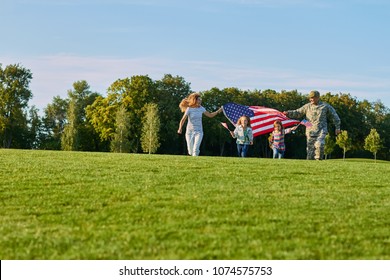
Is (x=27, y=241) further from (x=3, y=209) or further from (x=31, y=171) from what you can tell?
(x=31, y=171)

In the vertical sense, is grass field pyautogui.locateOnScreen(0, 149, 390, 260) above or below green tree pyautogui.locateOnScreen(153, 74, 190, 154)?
below

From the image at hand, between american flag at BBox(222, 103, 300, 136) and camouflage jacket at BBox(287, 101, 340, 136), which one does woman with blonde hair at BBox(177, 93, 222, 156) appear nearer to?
camouflage jacket at BBox(287, 101, 340, 136)

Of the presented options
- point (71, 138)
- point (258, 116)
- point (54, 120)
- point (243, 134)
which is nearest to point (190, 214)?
point (243, 134)

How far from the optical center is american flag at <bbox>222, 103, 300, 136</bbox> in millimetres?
26297

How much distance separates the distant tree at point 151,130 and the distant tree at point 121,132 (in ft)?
7.49

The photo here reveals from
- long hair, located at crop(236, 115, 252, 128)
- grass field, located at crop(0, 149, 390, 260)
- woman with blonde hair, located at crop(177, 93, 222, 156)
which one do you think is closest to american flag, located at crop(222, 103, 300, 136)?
long hair, located at crop(236, 115, 252, 128)

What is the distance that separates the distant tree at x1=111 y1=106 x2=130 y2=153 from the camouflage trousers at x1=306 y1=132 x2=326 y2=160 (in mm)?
47938

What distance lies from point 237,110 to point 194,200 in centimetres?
1685

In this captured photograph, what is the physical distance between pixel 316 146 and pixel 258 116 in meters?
5.03

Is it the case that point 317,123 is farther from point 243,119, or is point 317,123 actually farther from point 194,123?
point 194,123

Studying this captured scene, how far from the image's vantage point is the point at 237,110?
26562 millimetres

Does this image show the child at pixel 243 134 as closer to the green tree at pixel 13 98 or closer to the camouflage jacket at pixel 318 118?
the camouflage jacket at pixel 318 118
